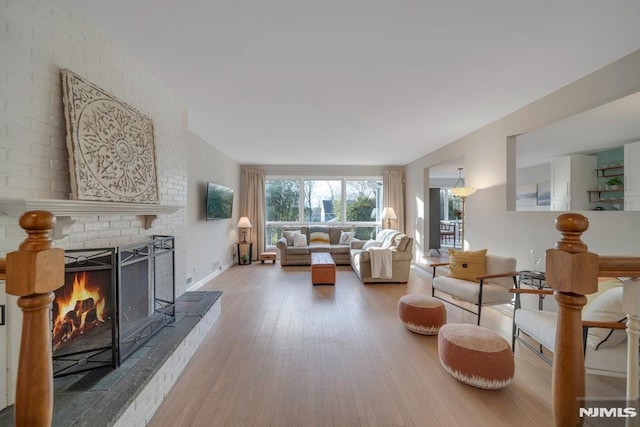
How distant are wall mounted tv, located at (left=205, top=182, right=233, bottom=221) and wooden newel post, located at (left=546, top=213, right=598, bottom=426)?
4562 millimetres

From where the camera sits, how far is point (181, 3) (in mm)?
1603

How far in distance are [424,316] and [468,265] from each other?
0.98 metres

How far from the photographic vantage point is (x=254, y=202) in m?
6.91

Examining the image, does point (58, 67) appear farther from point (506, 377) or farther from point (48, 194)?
point (506, 377)

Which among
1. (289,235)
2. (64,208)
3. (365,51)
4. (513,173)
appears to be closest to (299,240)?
(289,235)

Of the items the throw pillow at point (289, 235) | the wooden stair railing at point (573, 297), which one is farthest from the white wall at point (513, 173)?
the throw pillow at point (289, 235)

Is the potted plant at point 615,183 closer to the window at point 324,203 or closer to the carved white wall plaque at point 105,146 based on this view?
the window at point 324,203

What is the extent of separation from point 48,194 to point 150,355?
1202 mm

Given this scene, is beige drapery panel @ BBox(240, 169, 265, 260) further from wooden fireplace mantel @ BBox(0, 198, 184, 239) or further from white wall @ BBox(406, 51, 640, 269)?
wooden fireplace mantel @ BBox(0, 198, 184, 239)

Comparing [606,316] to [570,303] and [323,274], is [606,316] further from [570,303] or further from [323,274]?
[323,274]

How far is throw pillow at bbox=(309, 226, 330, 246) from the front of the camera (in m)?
6.59

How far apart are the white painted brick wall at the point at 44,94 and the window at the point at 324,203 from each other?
5.05 meters

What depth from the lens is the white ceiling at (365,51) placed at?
1.66 meters

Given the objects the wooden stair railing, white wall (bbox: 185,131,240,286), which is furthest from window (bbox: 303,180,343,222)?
the wooden stair railing
